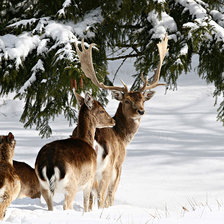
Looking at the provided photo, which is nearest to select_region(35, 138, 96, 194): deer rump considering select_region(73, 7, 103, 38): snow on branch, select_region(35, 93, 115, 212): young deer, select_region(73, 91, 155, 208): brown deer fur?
select_region(35, 93, 115, 212): young deer

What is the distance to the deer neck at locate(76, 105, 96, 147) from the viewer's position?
5.59 meters

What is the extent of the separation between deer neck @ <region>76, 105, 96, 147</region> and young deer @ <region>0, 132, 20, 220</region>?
1.07 metres

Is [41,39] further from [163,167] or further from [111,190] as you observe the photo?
[163,167]

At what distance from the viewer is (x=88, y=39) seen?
25.8ft

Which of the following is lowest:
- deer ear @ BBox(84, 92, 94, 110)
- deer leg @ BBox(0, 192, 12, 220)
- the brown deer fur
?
the brown deer fur

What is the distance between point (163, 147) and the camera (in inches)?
493

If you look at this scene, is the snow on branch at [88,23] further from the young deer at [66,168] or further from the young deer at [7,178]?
the young deer at [7,178]

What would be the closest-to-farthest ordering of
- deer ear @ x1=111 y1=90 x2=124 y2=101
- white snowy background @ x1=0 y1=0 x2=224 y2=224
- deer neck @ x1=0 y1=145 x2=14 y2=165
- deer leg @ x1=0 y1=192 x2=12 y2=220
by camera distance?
deer leg @ x1=0 y1=192 x2=12 y2=220, white snowy background @ x1=0 y1=0 x2=224 y2=224, deer neck @ x1=0 y1=145 x2=14 y2=165, deer ear @ x1=111 y1=90 x2=124 y2=101

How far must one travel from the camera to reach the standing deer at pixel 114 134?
591 cm

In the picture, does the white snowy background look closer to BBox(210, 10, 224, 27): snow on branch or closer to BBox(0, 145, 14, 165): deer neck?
BBox(210, 10, 224, 27): snow on branch

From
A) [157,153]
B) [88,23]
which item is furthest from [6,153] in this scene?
[157,153]

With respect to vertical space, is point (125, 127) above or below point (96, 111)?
below

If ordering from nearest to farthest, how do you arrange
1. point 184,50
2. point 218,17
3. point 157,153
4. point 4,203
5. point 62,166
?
point 4,203, point 62,166, point 184,50, point 218,17, point 157,153

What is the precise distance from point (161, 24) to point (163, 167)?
13.4 ft
